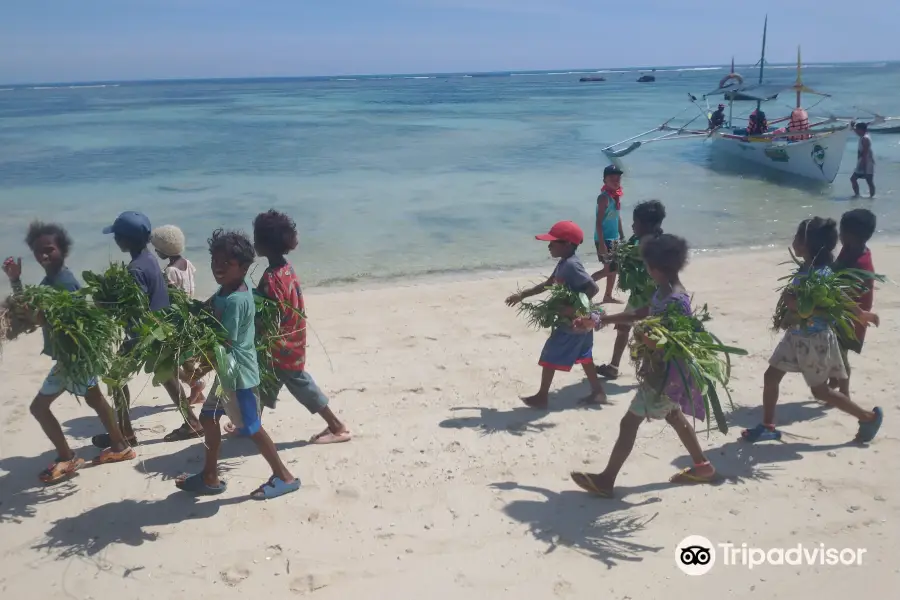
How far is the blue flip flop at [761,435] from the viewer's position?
498 cm

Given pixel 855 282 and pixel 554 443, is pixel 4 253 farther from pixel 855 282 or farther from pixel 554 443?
pixel 855 282

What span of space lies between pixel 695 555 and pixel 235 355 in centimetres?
272

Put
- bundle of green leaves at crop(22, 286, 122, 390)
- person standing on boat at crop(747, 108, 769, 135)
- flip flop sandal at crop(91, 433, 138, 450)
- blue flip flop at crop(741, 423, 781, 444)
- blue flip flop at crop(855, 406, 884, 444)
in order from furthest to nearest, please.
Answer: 1. person standing on boat at crop(747, 108, 769, 135)
2. flip flop sandal at crop(91, 433, 138, 450)
3. blue flip flop at crop(741, 423, 781, 444)
4. blue flip flop at crop(855, 406, 884, 444)
5. bundle of green leaves at crop(22, 286, 122, 390)

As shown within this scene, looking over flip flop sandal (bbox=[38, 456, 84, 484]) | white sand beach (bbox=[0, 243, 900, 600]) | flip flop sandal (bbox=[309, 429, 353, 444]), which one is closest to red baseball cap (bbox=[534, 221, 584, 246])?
white sand beach (bbox=[0, 243, 900, 600])

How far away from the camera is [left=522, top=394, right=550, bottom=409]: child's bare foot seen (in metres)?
5.68

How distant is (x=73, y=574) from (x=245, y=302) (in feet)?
5.45

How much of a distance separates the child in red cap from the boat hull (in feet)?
53.8

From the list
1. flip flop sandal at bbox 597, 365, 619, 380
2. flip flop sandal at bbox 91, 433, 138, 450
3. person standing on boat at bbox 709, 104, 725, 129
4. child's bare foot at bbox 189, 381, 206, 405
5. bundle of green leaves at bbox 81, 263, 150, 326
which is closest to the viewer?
bundle of green leaves at bbox 81, 263, 150, 326

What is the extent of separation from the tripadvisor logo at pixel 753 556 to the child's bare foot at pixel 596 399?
1933 millimetres

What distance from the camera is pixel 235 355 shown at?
415cm

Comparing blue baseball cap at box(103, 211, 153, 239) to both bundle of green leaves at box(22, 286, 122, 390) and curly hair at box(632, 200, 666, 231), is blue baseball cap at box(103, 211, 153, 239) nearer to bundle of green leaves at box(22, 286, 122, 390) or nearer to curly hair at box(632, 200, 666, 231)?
bundle of green leaves at box(22, 286, 122, 390)

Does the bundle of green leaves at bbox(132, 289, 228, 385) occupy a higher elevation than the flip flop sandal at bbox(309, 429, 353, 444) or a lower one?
higher

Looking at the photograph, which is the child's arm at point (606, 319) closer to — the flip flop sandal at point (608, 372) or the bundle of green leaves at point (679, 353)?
the bundle of green leaves at point (679, 353)

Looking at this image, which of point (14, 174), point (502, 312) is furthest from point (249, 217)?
point (14, 174)
